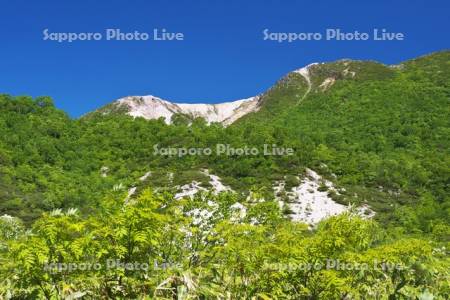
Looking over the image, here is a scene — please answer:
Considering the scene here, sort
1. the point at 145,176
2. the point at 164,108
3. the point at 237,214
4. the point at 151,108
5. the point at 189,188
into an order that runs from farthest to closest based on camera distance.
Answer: the point at 164,108 < the point at 151,108 < the point at 145,176 < the point at 189,188 < the point at 237,214

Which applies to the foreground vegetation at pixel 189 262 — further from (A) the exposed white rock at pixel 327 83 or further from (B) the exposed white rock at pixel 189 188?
(A) the exposed white rock at pixel 327 83

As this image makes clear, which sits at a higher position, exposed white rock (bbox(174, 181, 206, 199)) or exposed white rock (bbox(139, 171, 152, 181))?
exposed white rock (bbox(139, 171, 152, 181))

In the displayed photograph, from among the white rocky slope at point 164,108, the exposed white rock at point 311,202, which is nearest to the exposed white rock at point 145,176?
the exposed white rock at point 311,202

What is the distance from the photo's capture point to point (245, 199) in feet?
76.5

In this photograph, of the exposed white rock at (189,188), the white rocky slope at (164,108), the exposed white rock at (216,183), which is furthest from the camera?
the white rocky slope at (164,108)

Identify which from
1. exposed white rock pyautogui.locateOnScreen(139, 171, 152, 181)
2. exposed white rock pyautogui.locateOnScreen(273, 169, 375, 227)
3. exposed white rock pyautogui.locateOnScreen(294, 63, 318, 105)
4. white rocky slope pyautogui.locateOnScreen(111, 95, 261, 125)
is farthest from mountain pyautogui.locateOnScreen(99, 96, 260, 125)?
exposed white rock pyautogui.locateOnScreen(273, 169, 375, 227)

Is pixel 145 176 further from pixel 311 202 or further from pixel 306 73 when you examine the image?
pixel 306 73

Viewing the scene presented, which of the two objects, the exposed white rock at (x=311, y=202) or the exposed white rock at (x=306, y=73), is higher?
the exposed white rock at (x=306, y=73)

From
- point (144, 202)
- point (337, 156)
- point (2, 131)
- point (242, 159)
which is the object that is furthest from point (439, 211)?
point (2, 131)

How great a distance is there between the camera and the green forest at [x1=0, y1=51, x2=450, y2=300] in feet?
23.4

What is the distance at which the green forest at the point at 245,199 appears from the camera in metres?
7.14

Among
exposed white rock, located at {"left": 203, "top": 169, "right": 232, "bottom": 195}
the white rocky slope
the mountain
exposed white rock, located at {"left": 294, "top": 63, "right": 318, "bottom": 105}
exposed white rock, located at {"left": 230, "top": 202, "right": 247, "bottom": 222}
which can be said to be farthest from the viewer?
the white rocky slope

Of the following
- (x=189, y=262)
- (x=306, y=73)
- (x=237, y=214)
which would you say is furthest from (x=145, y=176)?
(x=306, y=73)

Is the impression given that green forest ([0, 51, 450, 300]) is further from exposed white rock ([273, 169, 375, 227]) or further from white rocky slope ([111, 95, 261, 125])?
white rocky slope ([111, 95, 261, 125])
